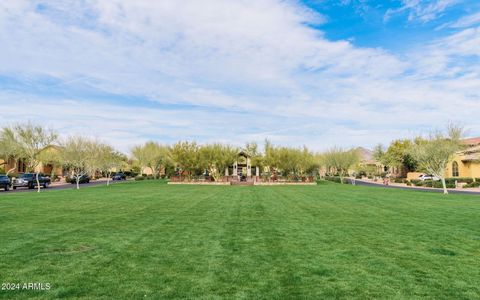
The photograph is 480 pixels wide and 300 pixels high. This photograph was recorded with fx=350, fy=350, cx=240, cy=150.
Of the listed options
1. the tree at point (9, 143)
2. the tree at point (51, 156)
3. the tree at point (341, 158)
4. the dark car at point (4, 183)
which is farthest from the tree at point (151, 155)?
the dark car at point (4, 183)

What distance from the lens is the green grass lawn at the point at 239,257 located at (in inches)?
219

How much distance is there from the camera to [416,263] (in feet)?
23.4

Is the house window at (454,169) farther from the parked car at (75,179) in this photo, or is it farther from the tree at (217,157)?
the parked car at (75,179)

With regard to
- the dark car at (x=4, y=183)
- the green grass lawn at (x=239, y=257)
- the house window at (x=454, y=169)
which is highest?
the house window at (x=454, y=169)

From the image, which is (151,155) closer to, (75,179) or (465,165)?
(75,179)

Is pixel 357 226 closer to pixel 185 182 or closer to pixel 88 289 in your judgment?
pixel 88 289

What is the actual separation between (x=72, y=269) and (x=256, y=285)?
346 cm

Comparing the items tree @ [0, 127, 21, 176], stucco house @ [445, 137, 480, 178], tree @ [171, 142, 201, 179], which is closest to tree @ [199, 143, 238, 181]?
tree @ [171, 142, 201, 179]

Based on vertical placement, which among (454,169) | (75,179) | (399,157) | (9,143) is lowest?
(75,179)

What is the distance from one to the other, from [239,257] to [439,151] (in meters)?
31.2

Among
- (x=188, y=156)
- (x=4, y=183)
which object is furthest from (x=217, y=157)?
(x=4, y=183)

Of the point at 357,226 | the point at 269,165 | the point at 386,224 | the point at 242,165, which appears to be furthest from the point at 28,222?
the point at 242,165

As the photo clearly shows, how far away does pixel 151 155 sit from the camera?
66.4 metres

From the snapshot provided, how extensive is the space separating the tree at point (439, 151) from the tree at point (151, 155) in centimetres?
4429
